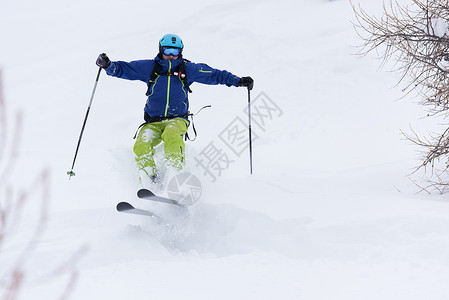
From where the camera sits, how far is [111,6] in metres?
22.7

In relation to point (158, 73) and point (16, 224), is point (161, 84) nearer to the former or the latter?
point (158, 73)

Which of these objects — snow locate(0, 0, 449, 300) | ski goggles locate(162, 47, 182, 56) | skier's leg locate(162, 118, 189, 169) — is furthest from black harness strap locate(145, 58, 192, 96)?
snow locate(0, 0, 449, 300)

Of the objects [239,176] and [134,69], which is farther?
[239,176]

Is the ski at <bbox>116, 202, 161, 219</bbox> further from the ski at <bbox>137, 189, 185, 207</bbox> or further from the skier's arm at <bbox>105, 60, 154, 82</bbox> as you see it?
the skier's arm at <bbox>105, 60, 154, 82</bbox>

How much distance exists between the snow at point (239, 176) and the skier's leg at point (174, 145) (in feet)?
2.05

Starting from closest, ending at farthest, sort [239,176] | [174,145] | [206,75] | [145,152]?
[174,145], [145,152], [206,75], [239,176]

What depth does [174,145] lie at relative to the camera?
5.47 m

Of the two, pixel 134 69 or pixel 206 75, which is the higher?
pixel 206 75

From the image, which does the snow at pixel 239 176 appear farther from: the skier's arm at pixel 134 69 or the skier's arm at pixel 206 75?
the skier's arm at pixel 134 69

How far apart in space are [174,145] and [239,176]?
7.56 feet

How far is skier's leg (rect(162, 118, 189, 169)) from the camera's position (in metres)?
5.43

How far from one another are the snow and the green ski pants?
57 cm

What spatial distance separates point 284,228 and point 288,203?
2.02ft

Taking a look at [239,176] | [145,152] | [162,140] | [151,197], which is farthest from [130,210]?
[239,176]
